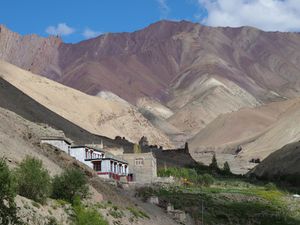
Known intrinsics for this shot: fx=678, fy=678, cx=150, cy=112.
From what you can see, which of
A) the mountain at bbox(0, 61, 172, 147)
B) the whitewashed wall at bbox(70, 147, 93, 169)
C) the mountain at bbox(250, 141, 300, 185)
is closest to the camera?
the whitewashed wall at bbox(70, 147, 93, 169)

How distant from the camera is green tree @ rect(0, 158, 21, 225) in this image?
25.0 meters

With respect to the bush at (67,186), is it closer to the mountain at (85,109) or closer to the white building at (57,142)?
the white building at (57,142)

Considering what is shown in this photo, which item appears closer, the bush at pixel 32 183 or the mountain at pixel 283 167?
the bush at pixel 32 183

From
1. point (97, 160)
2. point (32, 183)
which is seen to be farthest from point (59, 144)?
point (32, 183)

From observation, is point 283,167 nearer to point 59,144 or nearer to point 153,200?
point 153,200

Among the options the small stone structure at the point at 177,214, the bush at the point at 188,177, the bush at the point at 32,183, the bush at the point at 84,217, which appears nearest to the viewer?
the bush at the point at 32,183

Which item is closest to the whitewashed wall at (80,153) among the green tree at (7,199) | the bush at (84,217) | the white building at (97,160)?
the white building at (97,160)

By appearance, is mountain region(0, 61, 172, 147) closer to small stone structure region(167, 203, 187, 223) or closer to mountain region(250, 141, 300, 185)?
mountain region(250, 141, 300, 185)

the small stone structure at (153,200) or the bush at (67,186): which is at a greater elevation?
the small stone structure at (153,200)

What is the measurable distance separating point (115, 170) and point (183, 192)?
28.0 ft

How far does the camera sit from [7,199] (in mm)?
26125

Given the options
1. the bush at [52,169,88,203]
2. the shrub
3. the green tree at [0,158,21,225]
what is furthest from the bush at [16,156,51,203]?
the shrub

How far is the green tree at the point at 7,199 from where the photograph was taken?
25000 mm

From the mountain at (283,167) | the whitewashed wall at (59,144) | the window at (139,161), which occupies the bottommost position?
the whitewashed wall at (59,144)
